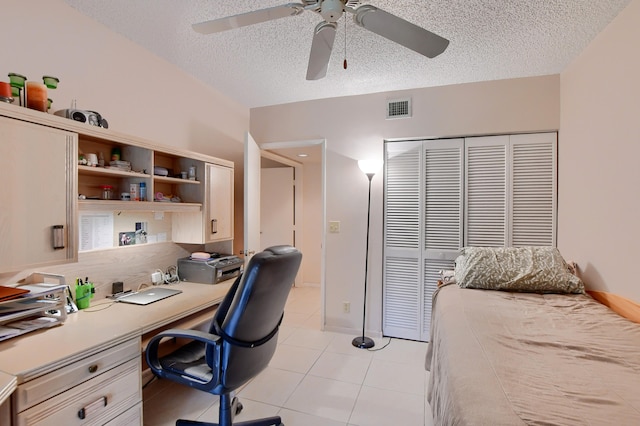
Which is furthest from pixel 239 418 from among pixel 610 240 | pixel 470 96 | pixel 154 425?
pixel 470 96

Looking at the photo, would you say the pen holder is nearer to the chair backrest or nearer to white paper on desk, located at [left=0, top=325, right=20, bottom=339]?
white paper on desk, located at [left=0, top=325, right=20, bottom=339]

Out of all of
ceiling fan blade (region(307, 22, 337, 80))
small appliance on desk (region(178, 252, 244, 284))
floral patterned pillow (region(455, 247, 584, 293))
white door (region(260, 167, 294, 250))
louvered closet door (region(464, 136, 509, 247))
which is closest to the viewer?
ceiling fan blade (region(307, 22, 337, 80))

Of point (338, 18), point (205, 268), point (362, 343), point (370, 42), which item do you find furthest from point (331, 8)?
point (362, 343)

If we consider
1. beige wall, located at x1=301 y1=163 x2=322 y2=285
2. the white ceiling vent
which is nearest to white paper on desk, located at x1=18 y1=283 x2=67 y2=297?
the white ceiling vent

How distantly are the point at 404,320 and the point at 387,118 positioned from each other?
2.10 m

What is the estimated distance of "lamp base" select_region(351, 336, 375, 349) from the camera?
287cm

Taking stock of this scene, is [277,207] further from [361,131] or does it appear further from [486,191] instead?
[486,191]

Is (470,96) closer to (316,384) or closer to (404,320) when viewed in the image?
(404,320)

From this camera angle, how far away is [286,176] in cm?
498

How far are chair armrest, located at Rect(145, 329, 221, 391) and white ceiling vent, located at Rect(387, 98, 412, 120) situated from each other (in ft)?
8.51

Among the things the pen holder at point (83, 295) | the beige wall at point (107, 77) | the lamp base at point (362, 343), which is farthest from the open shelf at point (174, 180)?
the lamp base at point (362, 343)

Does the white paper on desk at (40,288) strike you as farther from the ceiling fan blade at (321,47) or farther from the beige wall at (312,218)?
the beige wall at (312,218)

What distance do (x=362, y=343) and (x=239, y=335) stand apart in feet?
6.02

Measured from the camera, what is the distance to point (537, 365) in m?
1.13
